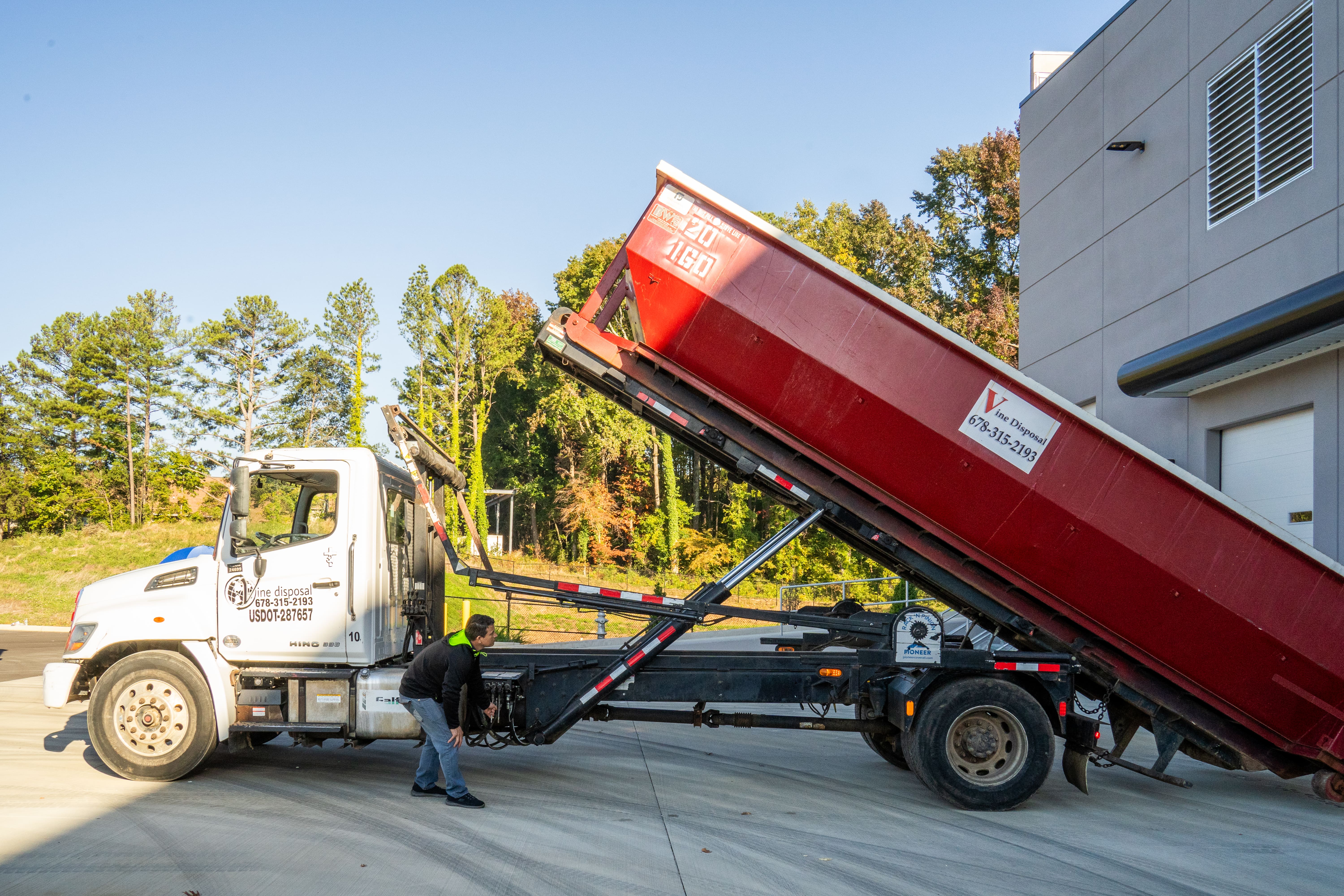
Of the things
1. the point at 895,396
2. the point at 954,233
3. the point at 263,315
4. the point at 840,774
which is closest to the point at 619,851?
the point at 840,774

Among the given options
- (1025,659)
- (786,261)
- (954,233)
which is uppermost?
(954,233)

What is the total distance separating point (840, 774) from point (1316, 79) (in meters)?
9.26

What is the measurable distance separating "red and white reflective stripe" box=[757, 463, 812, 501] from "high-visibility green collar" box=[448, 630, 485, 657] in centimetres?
251

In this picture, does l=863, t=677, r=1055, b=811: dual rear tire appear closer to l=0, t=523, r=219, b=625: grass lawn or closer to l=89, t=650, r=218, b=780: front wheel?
l=89, t=650, r=218, b=780: front wheel

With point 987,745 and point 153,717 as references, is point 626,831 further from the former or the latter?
point 153,717

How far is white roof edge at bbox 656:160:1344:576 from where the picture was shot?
22.0 feet

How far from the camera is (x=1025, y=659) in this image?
7117mm

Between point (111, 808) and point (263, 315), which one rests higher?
point (263, 315)

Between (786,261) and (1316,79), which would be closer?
(786,261)

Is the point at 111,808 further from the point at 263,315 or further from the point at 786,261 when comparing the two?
the point at 263,315

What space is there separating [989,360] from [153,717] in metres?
6.86

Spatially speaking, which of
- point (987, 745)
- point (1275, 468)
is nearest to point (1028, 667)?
point (987, 745)

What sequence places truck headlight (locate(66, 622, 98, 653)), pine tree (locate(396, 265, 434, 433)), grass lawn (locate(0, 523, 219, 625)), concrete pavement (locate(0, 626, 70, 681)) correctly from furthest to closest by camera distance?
pine tree (locate(396, 265, 434, 433)) < grass lawn (locate(0, 523, 219, 625)) < concrete pavement (locate(0, 626, 70, 681)) < truck headlight (locate(66, 622, 98, 653))

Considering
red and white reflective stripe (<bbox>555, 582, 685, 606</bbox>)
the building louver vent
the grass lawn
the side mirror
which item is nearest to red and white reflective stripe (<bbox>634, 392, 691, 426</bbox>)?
red and white reflective stripe (<bbox>555, 582, 685, 606</bbox>)
